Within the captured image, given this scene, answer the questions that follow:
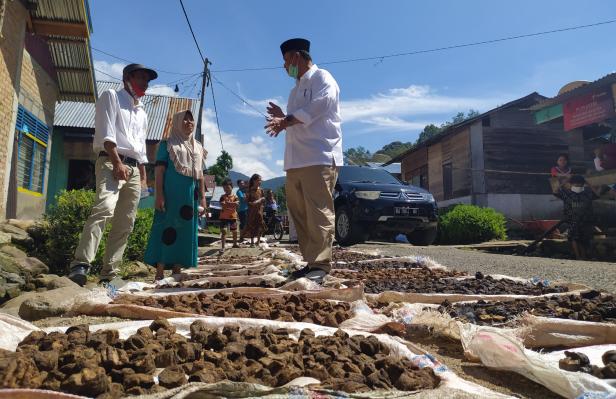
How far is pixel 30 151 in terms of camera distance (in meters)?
10.0

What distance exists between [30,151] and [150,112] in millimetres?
10318

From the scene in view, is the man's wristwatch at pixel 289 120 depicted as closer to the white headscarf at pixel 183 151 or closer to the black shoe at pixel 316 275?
the white headscarf at pixel 183 151

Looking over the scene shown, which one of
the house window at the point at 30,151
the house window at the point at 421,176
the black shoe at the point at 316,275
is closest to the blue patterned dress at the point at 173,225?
the black shoe at the point at 316,275

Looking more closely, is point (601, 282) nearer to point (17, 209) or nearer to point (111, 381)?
point (111, 381)

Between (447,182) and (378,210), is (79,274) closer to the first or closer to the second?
(378,210)

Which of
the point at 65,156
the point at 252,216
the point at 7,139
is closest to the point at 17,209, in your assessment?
the point at 7,139

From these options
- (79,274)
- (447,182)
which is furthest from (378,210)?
(447,182)

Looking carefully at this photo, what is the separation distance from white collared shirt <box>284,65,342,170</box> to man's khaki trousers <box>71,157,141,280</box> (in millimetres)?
1494

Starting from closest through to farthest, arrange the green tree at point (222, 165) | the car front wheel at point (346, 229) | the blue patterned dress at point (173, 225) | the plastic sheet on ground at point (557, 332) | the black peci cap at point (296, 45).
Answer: the plastic sheet on ground at point (557, 332), the black peci cap at point (296, 45), the blue patterned dress at point (173, 225), the car front wheel at point (346, 229), the green tree at point (222, 165)

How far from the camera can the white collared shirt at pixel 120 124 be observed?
4.14 meters

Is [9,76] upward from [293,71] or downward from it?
upward

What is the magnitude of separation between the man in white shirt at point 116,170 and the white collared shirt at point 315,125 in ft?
4.75

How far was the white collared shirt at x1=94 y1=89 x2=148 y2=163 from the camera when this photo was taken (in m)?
4.14

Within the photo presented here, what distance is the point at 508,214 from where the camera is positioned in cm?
1917
